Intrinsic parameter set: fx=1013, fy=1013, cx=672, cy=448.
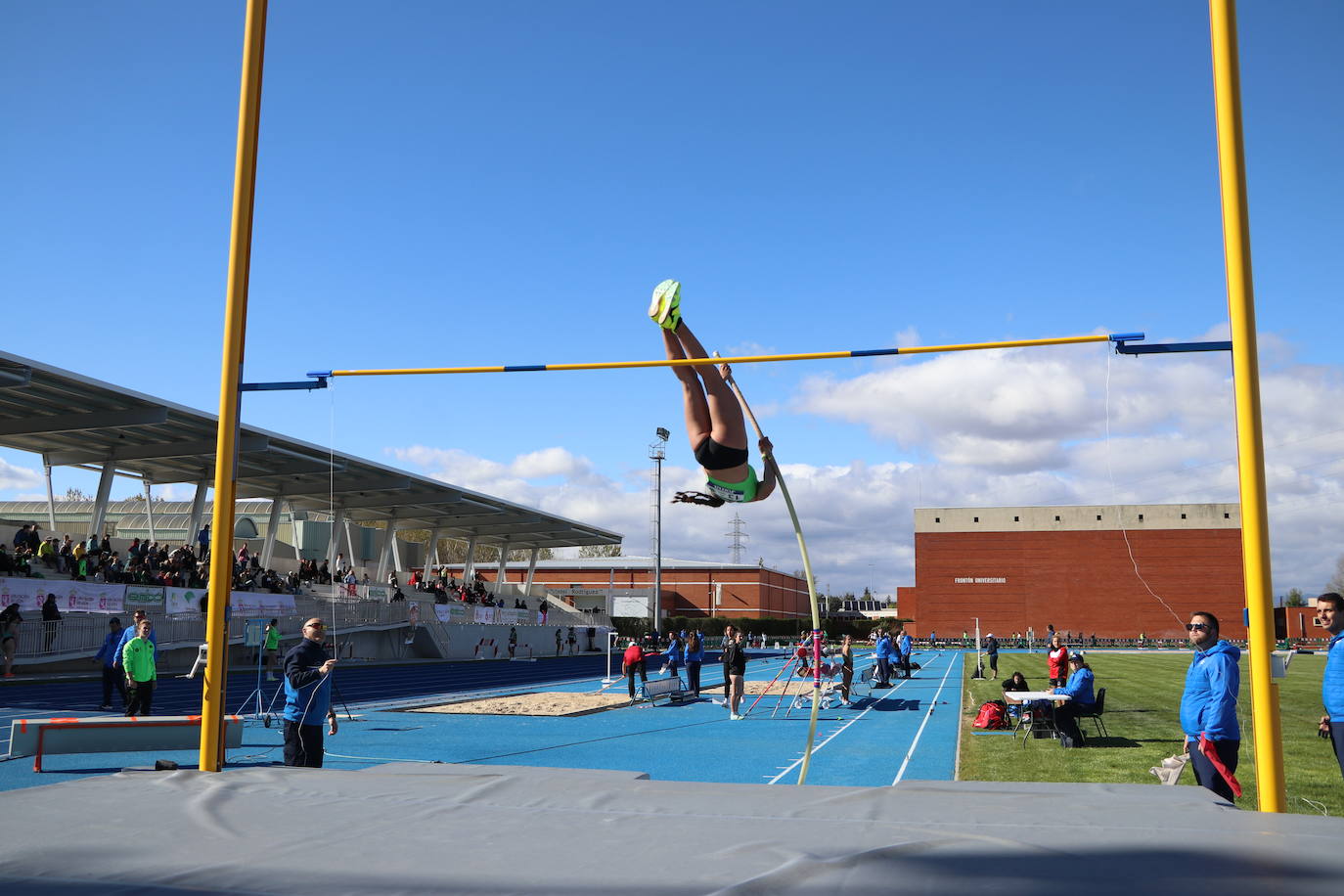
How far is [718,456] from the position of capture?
8.14 metres

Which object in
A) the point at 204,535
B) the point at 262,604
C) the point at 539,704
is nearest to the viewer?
the point at 539,704

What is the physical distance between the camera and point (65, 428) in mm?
26297

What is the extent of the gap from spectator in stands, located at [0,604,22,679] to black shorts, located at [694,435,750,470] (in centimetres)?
2054

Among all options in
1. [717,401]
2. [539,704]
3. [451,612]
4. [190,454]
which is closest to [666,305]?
[717,401]

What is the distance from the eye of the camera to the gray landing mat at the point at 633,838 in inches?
145

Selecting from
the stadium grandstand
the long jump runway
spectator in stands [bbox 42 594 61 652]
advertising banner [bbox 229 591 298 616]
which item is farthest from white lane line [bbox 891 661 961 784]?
spectator in stands [bbox 42 594 61 652]

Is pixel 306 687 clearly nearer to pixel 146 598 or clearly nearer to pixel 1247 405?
pixel 1247 405

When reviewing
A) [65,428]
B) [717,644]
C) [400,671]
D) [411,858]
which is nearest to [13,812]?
[411,858]

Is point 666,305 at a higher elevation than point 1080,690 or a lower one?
higher

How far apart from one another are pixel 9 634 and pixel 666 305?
69.4 feet

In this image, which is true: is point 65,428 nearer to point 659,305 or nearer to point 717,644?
point 659,305

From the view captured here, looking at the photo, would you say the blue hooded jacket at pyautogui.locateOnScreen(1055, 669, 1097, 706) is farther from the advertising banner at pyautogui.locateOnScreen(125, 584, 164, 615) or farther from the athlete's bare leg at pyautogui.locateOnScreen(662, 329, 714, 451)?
the advertising banner at pyautogui.locateOnScreen(125, 584, 164, 615)

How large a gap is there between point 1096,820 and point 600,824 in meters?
2.33

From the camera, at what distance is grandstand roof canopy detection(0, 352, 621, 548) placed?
2470cm
